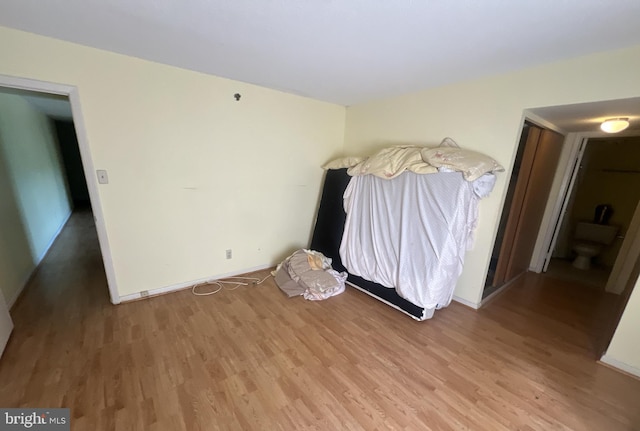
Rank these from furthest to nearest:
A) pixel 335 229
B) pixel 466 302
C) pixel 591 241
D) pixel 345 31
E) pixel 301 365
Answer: pixel 591 241 → pixel 335 229 → pixel 466 302 → pixel 301 365 → pixel 345 31

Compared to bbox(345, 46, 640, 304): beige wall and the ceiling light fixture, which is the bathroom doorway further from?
bbox(345, 46, 640, 304): beige wall

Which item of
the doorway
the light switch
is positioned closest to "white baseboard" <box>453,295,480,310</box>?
the doorway

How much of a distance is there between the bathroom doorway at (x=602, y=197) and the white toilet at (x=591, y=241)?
0.37 ft

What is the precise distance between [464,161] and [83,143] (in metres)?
3.08

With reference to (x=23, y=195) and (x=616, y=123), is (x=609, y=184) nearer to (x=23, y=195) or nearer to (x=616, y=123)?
(x=616, y=123)

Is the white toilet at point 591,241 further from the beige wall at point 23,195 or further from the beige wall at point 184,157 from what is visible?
the beige wall at point 23,195

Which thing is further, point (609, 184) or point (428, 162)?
point (609, 184)

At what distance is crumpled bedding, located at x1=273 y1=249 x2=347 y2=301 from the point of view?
2686 mm

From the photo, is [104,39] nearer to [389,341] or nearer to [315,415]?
[315,415]

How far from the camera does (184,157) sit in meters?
2.48

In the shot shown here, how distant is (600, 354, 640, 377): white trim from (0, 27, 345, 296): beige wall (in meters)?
3.14

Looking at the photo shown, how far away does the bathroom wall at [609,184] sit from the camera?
388 centimetres

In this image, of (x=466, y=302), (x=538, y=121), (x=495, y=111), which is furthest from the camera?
(x=466, y=302)

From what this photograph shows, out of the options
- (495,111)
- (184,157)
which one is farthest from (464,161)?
(184,157)
